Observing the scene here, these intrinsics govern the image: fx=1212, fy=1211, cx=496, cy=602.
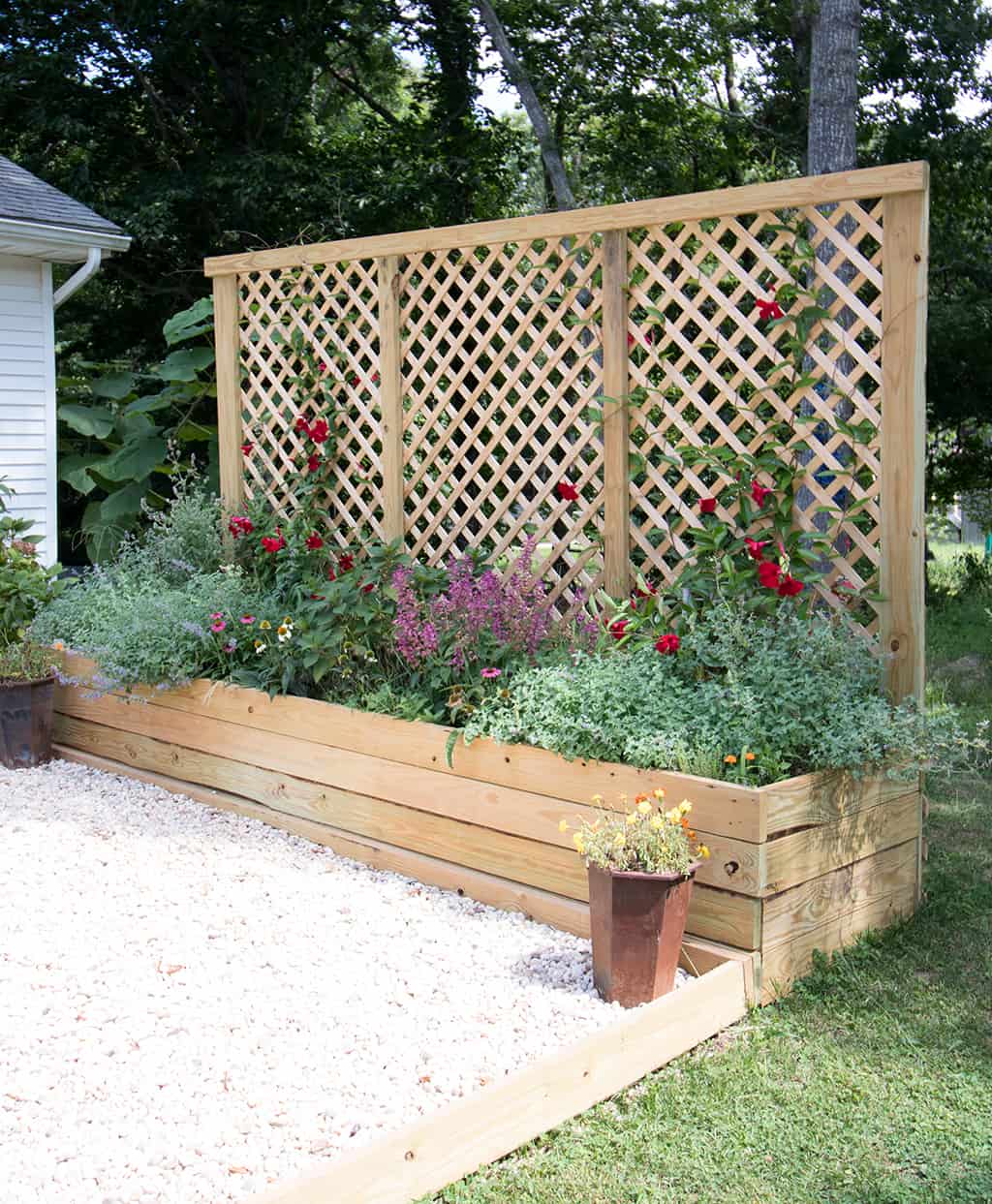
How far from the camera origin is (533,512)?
4.35m

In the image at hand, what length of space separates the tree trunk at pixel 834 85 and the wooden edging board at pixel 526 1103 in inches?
239

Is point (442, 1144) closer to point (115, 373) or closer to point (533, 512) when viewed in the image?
point (533, 512)

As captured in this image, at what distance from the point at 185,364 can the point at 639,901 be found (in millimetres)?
5053

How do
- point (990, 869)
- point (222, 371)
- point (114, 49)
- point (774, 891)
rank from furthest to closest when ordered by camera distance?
point (114, 49), point (222, 371), point (990, 869), point (774, 891)

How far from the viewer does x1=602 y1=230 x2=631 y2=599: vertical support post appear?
395 cm

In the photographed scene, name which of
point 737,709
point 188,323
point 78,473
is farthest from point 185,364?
point 737,709

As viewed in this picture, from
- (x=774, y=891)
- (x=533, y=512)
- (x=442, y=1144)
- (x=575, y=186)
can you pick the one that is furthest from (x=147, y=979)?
(x=575, y=186)

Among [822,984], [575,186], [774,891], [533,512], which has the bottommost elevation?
[822,984]

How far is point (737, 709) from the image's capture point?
326 centimetres

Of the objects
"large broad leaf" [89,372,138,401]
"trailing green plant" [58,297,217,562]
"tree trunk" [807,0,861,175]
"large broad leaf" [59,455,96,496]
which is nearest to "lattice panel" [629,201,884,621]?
"trailing green plant" [58,297,217,562]

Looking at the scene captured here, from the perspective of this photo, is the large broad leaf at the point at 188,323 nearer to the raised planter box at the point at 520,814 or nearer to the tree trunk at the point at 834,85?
the raised planter box at the point at 520,814

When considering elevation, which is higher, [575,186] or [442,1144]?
[575,186]

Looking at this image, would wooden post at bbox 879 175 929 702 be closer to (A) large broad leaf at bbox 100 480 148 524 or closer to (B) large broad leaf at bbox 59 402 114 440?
(A) large broad leaf at bbox 100 480 148 524

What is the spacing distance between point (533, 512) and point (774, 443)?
104 cm
